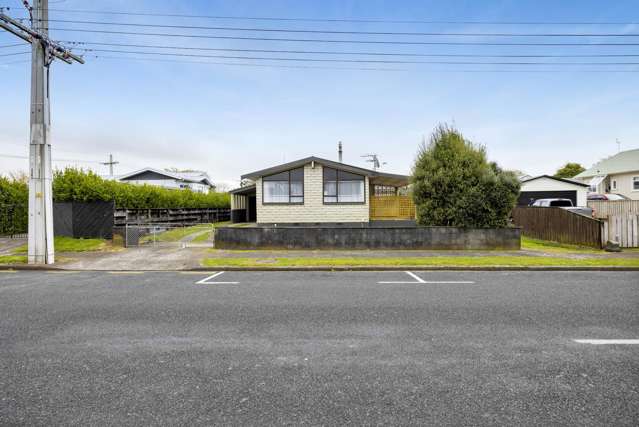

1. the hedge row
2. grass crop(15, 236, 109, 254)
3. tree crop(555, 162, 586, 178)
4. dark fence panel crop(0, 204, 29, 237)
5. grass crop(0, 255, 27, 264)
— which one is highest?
tree crop(555, 162, 586, 178)

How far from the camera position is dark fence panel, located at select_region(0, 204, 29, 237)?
1919cm

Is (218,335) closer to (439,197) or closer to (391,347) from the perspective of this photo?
(391,347)

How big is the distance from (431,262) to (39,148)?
43.1ft

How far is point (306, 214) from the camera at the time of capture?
2227cm

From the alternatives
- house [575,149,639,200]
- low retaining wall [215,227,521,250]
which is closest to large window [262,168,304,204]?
low retaining wall [215,227,521,250]

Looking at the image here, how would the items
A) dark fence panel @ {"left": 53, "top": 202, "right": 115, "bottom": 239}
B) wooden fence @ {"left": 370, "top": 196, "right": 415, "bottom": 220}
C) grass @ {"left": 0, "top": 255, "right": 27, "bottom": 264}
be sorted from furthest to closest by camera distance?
1. wooden fence @ {"left": 370, "top": 196, "right": 415, "bottom": 220}
2. dark fence panel @ {"left": 53, "top": 202, "right": 115, "bottom": 239}
3. grass @ {"left": 0, "top": 255, "right": 27, "bottom": 264}

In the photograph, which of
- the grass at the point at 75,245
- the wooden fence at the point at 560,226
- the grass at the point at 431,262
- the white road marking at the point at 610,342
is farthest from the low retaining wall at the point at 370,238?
the white road marking at the point at 610,342

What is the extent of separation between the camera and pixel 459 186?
1520 cm

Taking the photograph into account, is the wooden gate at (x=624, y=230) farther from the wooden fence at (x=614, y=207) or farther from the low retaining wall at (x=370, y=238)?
the wooden fence at (x=614, y=207)

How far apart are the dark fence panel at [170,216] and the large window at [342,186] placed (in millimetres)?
10738

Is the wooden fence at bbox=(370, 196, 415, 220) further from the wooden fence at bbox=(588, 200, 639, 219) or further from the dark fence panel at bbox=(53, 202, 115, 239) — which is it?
the dark fence panel at bbox=(53, 202, 115, 239)

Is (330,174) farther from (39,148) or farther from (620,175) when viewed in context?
(620,175)

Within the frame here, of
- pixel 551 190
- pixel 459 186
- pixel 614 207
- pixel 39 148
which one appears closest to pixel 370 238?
pixel 459 186

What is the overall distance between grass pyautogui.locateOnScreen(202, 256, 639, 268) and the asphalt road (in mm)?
3285
